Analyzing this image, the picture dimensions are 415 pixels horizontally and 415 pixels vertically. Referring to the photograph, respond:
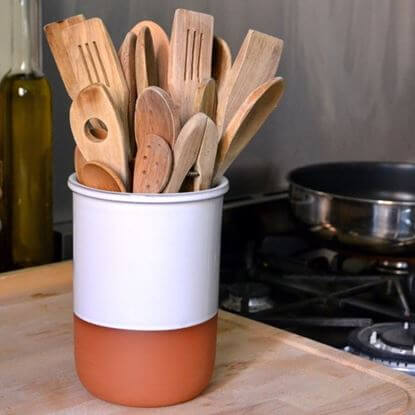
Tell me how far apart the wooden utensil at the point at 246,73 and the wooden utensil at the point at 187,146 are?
0.05 m

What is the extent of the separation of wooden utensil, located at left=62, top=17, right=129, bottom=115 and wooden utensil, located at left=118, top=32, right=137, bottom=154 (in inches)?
0.4

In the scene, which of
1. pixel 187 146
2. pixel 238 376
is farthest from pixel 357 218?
pixel 187 146

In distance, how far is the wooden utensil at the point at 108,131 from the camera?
2.09ft

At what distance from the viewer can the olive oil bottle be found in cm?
99

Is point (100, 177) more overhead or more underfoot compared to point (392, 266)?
more overhead

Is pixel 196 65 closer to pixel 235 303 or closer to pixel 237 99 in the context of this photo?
pixel 237 99

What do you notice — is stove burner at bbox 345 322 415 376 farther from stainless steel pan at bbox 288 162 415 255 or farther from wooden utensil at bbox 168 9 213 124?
wooden utensil at bbox 168 9 213 124

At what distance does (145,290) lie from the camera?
26.1 inches

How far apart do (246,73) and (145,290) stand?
7.2 inches

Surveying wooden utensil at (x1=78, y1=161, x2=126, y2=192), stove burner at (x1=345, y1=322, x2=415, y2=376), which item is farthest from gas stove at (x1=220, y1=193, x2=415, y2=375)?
wooden utensil at (x1=78, y1=161, x2=126, y2=192)

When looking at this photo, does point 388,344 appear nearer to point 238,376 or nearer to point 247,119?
point 238,376

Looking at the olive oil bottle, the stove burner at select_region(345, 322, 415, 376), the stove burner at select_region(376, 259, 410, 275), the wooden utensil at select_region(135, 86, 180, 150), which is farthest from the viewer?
the stove burner at select_region(376, 259, 410, 275)

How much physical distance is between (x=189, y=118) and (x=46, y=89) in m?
0.37


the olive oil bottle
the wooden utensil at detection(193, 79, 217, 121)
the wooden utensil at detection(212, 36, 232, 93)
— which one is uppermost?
the wooden utensil at detection(212, 36, 232, 93)
